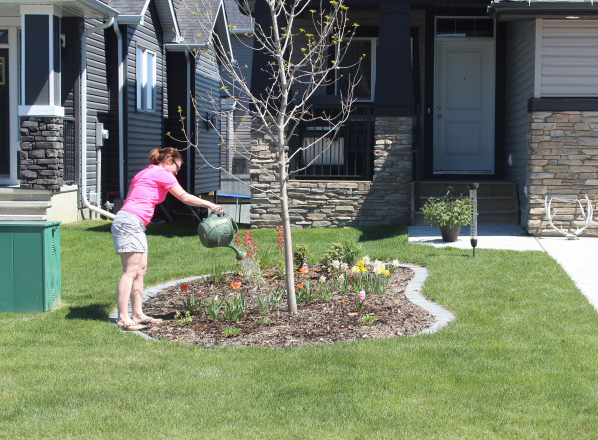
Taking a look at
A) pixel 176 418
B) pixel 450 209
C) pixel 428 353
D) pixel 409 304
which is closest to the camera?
pixel 176 418

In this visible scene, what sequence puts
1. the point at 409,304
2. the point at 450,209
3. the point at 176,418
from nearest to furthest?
the point at 176,418, the point at 409,304, the point at 450,209

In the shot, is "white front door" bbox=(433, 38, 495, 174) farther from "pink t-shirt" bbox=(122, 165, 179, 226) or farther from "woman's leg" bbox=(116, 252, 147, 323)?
"woman's leg" bbox=(116, 252, 147, 323)

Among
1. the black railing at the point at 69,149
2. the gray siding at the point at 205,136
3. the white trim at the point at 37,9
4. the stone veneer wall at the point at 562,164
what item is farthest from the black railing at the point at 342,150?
the gray siding at the point at 205,136

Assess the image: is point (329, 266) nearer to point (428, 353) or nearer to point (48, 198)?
point (428, 353)

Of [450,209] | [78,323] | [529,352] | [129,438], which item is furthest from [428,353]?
[450,209]

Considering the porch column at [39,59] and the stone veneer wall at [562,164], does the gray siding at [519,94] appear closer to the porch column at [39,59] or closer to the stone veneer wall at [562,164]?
the stone veneer wall at [562,164]

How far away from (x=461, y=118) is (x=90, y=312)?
391 inches

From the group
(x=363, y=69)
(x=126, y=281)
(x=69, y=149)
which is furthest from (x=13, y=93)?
(x=126, y=281)

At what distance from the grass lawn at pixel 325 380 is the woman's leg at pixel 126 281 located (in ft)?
0.68

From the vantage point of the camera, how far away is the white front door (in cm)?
1620

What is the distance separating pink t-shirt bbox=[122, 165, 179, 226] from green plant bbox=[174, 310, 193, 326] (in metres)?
0.88

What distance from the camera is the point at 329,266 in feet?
32.2

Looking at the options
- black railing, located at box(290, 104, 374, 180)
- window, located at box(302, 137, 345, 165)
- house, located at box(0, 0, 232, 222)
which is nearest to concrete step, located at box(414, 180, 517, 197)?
black railing, located at box(290, 104, 374, 180)

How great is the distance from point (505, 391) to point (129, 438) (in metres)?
2.34
